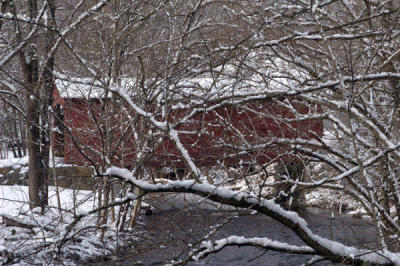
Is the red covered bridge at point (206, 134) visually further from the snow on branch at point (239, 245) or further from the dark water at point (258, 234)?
the dark water at point (258, 234)

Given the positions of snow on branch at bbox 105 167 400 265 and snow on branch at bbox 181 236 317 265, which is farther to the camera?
snow on branch at bbox 181 236 317 265

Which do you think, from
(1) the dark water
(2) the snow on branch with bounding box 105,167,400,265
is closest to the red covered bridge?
(2) the snow on branch with bounding box 105,167,400,265

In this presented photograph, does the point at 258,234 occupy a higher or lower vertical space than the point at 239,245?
lower

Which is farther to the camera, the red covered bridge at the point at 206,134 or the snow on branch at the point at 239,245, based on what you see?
the red covered bridge at the point at 206,134

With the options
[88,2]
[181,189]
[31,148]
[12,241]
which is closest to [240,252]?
[12,241]

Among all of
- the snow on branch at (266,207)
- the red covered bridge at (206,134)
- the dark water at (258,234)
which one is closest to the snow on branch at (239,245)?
the snow on branch at (266,207)

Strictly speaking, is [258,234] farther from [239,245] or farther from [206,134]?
[239,245]

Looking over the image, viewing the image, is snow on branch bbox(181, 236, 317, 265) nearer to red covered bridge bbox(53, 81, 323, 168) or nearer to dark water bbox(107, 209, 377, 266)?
red covered bridge bbox(53, 81, 323, 168)

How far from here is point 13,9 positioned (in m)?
8.84

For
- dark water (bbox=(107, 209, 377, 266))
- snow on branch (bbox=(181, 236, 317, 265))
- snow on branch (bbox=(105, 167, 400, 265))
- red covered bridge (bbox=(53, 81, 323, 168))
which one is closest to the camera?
snow on branch (bbox=(105, 167, 400, 265))

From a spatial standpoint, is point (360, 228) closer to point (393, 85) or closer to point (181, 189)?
point (393, 85)

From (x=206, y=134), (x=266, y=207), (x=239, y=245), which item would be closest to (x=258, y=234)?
(x=206, y=134)

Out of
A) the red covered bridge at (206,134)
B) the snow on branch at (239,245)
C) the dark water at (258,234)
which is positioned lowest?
the dark water at (258,234)

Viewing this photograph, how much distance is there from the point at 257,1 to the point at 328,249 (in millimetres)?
4024
